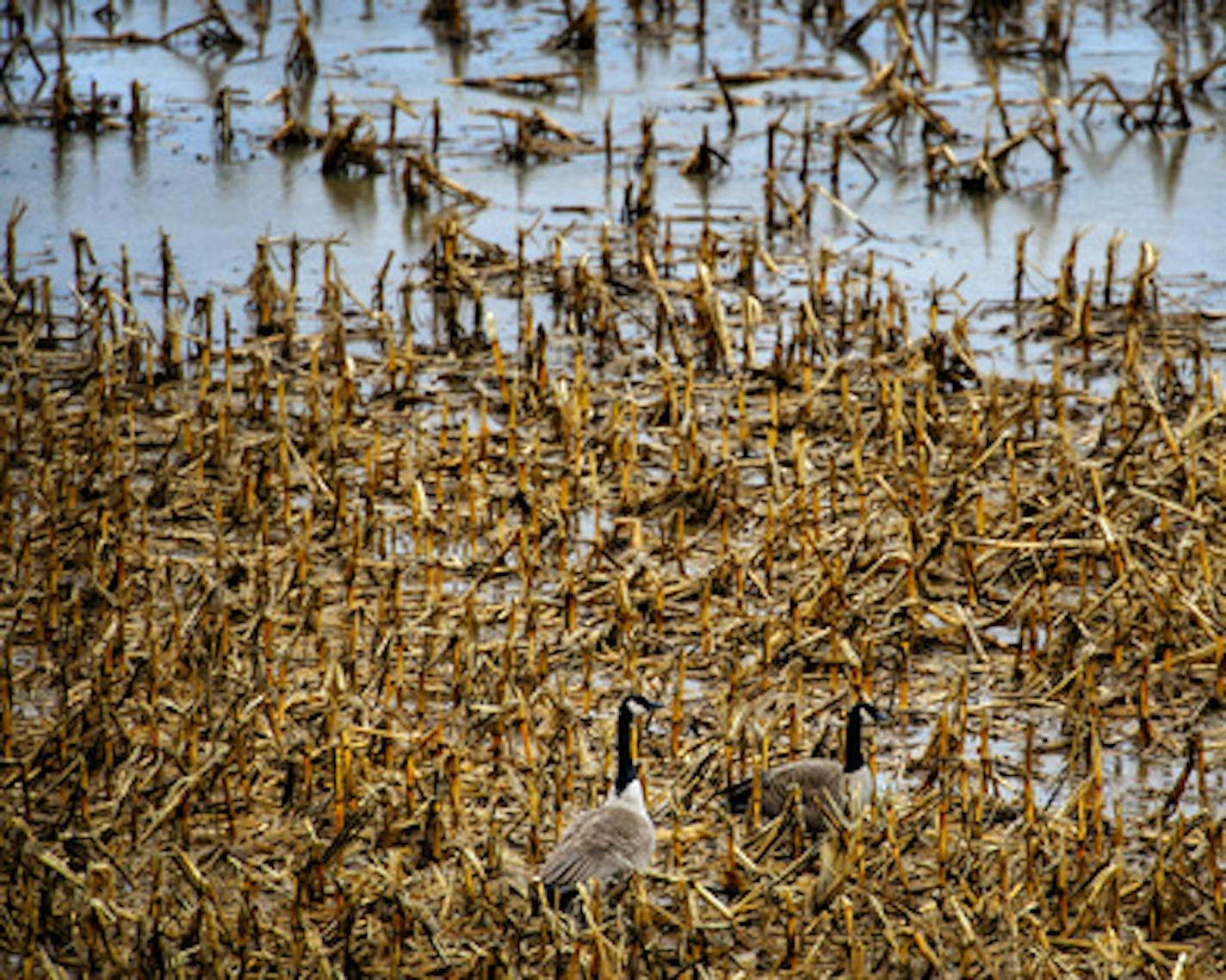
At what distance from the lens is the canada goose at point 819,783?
5.85 metres

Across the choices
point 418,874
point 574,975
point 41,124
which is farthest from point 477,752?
point 41,124

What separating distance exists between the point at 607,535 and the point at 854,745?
93.2 inches

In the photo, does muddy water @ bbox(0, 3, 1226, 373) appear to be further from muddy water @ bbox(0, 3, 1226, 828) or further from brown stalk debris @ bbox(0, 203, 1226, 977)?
brown stalk debris @ bbox(0, 203, 1226, 977)

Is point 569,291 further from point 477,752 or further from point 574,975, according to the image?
point 574,975

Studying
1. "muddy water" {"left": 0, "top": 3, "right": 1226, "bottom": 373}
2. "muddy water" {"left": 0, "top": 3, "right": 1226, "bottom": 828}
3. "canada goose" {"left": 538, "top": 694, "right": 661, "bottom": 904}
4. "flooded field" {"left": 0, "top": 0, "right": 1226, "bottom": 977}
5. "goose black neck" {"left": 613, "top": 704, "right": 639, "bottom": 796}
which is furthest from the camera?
"muddy water" {"left": 0, "top": 3, "right": 1226, "bottom": 373}

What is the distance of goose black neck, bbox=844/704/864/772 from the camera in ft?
19.5

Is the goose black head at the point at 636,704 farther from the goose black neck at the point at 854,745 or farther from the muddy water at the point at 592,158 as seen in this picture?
the muddy water at the point at 592,158

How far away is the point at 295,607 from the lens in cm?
750

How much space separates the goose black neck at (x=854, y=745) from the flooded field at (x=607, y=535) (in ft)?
0.49

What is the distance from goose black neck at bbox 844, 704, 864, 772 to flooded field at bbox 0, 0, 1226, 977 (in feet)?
0.49

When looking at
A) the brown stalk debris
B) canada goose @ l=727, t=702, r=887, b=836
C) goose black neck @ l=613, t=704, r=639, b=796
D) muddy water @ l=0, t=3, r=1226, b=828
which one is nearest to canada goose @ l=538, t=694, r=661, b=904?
goose black neck @ l=613, t=704, r=639, b=796

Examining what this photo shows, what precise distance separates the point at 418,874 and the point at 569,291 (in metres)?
5.73

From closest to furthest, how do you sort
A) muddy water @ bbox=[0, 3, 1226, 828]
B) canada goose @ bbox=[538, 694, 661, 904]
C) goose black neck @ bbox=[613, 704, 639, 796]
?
canada goose @ bbox=[538, 694, 661, 904] → goose black neck @ bbox=[613, 704, 639, 796] → muddy water @ bbox=[0, 3, 1226, 828]

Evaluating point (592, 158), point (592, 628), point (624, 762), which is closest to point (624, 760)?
point (624, 762)
